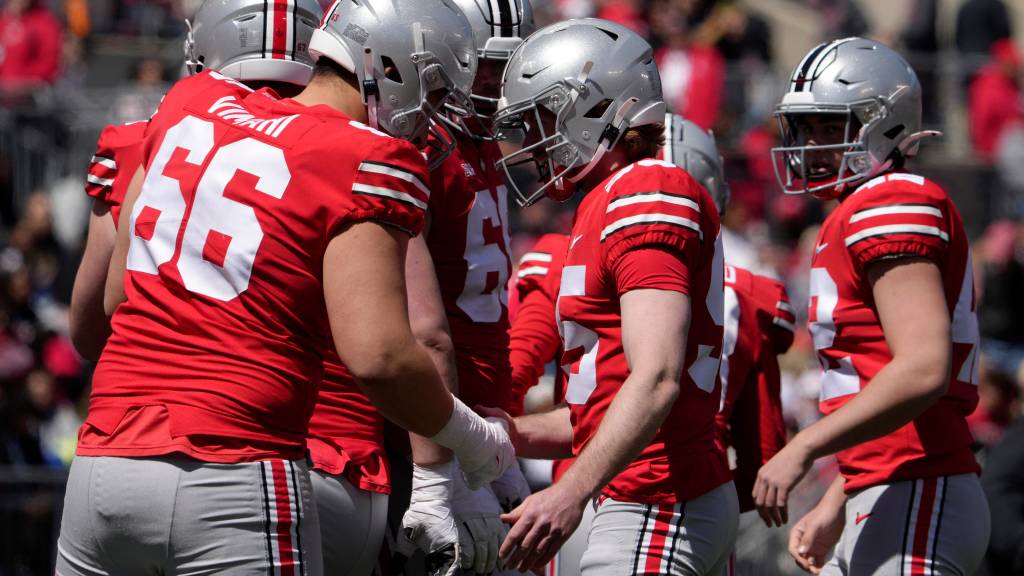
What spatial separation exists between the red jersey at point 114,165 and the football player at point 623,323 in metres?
1.07

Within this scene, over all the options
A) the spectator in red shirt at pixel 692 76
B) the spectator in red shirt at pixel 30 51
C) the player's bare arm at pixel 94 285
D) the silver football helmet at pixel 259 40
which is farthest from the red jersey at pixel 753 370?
the spectator in red shirt at pixel 30 51

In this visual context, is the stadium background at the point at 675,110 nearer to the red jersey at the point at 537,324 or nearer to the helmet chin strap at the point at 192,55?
the red jersey at the point at 537,324

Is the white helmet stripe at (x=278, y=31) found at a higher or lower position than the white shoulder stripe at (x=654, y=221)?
higher

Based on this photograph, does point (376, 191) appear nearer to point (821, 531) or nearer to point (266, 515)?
point (266, 515)

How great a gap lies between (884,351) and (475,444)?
136 centimetres

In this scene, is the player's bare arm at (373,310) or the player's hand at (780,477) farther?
the player's hand at (780,477)

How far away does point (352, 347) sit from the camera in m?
3.23

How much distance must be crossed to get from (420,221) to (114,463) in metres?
0.83

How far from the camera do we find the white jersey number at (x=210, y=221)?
331cm

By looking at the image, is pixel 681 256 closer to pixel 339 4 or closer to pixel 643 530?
pixel 643 530

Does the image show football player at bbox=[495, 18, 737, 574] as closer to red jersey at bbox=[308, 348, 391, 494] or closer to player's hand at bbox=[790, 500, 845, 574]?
red jersey at bbox=[308, 348, 391, 494]

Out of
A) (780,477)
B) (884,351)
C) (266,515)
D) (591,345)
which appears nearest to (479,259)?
(591,345)

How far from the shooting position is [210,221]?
11.0 ft

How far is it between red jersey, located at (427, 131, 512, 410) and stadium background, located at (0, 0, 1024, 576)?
4.11 m
